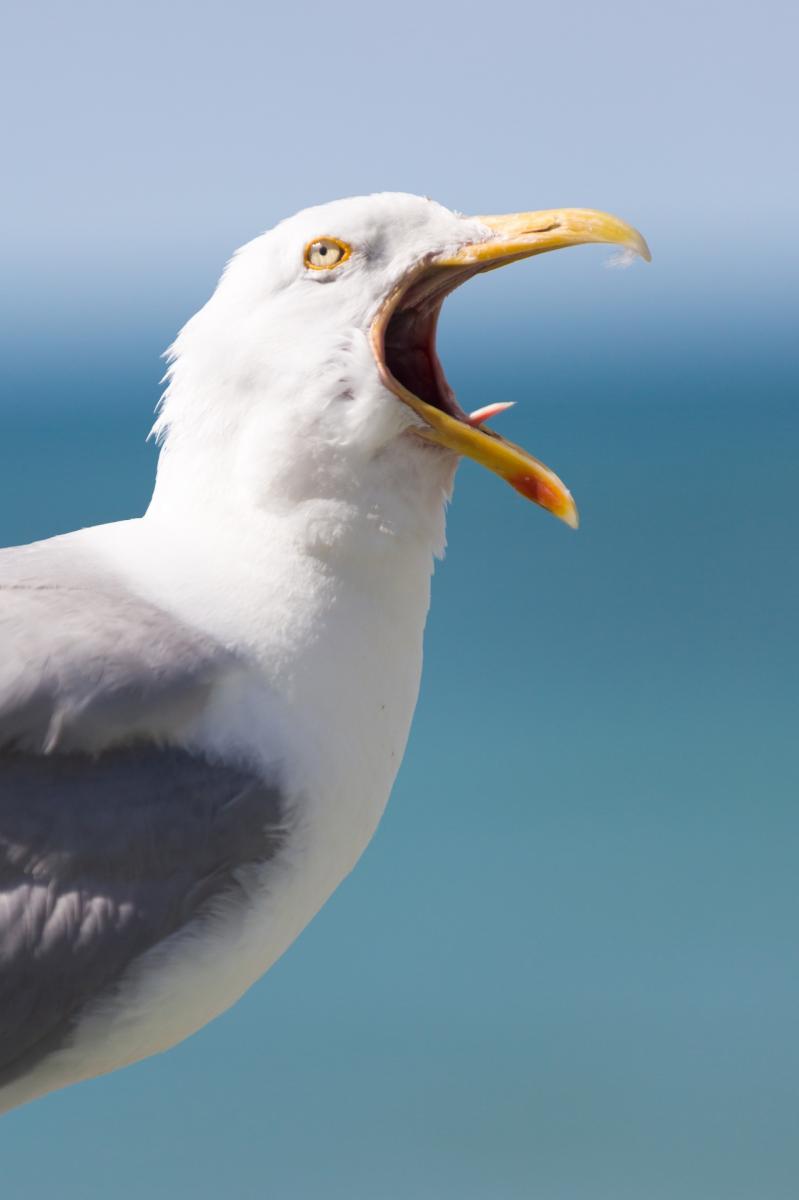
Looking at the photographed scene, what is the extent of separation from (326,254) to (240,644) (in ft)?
1.42

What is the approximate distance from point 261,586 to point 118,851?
0.31 metres

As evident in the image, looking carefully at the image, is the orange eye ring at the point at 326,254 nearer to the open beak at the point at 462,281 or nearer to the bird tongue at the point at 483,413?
the open beak at the point at 462,281

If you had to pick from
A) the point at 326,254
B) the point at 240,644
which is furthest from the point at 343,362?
the point at 240,644

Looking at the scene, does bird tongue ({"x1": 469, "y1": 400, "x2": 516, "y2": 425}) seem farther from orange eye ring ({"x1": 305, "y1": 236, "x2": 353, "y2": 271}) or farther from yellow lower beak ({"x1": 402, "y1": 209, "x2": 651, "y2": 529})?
orange eye ring ({"x1": 305, "y1": 236, "x2": 353, "y2": 271})

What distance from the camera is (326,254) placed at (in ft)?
6.66

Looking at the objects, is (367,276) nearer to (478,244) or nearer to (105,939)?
(478,244)

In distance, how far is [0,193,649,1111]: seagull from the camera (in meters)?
1.91

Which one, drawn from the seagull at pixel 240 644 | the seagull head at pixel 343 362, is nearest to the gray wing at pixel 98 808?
the seagull at pixel 240 644

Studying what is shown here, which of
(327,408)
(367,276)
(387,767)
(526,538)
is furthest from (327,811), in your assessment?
(526,538)

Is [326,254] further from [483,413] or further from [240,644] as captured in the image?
[240,644]

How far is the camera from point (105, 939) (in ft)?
6.30

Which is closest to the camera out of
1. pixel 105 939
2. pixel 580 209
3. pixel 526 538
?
pixel 105 939

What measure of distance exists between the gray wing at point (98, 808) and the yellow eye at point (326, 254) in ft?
1.37

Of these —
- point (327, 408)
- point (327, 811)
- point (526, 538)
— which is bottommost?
point (327, 811)
